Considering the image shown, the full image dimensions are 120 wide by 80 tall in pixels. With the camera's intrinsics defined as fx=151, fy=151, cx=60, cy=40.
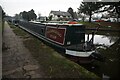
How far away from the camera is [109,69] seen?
8.22 metres

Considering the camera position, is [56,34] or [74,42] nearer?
[74,42]

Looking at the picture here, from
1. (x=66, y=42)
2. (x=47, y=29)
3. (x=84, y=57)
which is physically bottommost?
(x=84, y=57)

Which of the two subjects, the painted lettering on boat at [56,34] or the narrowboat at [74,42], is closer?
the narrowboat at [74,42]

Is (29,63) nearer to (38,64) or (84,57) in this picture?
(38,64)

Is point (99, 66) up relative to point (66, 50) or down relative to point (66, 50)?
down

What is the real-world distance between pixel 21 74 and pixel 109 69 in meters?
5.24

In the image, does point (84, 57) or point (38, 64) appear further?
point (84, 57)

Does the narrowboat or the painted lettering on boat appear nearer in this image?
the narrowboat

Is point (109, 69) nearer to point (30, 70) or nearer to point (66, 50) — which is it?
point (66, 50)

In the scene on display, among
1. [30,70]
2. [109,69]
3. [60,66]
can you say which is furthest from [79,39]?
[30,70]

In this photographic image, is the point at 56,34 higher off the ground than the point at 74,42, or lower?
higher

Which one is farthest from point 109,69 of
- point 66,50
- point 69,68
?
point 69,68

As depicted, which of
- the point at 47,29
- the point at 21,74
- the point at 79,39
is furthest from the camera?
the point at 47,29

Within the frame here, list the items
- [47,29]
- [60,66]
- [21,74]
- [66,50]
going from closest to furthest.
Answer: [21,74] < [60,66] < [66,50] < [47,29]
